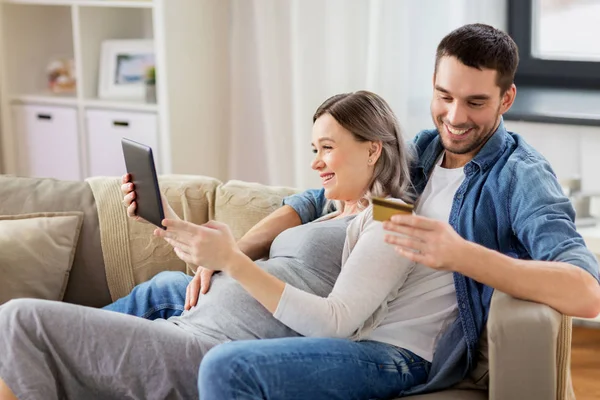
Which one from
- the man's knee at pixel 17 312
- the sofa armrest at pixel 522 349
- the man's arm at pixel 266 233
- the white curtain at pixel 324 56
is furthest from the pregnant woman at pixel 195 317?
the white curtain at pixel 324 56

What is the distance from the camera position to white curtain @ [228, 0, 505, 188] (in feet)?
10.5

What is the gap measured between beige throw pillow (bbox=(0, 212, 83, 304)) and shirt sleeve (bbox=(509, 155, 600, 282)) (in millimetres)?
1156

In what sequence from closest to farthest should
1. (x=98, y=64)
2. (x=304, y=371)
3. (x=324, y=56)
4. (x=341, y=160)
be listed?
(x=304, y=371), (x=341, y=160), (x=324, y=56), (x=98, y=64)

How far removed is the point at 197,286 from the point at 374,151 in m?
0.51

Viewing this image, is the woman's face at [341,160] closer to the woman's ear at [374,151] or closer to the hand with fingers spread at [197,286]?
the woman's ear at [374,151]

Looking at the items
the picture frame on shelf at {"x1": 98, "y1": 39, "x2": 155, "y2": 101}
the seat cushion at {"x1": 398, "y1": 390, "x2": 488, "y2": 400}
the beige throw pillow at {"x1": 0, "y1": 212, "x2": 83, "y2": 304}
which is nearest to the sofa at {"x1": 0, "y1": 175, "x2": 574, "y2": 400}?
the beige throw pillow at {"x1": 0, "y1": 212, "x2": 83, "y2": 304}

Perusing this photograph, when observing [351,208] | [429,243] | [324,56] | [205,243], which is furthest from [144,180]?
[324,56]

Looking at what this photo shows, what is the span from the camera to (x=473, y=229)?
1.97 meters

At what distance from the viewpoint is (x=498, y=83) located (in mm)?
1982

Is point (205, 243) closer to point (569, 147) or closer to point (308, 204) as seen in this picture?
point (308, 204)

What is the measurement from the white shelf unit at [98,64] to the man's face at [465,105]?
5.09ft

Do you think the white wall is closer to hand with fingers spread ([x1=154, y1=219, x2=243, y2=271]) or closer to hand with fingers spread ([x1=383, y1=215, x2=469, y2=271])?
hand with fingers spread ([x1=383, y1=215, x2=469, y2=271])

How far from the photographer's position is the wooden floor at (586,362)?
113 inches

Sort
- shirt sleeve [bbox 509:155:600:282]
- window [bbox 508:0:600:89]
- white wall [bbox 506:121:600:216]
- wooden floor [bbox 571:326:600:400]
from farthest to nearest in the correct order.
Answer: window [bbox 508:0:600:89] < white wall [bbox 506:121:600:216] < wooden floor [bbox 571:326:600:400] < shirt sleeve [bbox 509:155:600:282]
